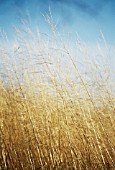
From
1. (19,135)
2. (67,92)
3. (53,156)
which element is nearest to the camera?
(53,156)

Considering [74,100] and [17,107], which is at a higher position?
[74,100]

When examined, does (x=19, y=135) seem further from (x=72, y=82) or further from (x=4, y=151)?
(x=72, y=82)

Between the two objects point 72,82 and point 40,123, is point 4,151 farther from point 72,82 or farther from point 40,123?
point 72,82

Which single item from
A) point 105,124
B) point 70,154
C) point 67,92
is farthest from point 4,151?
point 105,124

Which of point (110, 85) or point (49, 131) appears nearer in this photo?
point (49, 131)

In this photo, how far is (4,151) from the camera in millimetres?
2635

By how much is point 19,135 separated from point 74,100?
69 cm

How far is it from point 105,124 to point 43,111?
643 mm

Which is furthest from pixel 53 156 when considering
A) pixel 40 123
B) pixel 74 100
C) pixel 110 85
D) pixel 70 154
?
pixel 110 85

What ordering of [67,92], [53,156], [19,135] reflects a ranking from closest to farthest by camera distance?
[53,156] → [67,92] → [19,135]

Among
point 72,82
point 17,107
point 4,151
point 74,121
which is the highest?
point 72,82

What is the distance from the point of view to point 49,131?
2559mm

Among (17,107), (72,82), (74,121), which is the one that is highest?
(72,82)

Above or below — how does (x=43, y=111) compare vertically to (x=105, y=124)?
below
